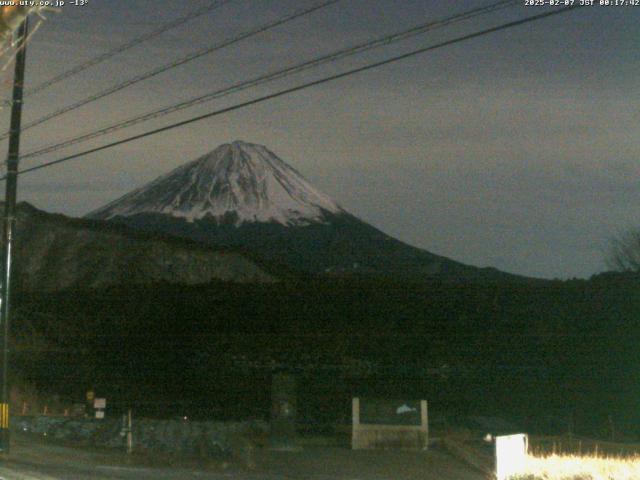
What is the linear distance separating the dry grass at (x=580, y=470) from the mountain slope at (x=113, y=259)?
79633 millimetres

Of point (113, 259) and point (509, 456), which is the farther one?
point (113, 259)

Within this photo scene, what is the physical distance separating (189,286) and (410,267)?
3049 inches

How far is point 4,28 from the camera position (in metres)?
9.32

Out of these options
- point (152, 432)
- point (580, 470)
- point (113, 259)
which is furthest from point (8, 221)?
point (113, 259)

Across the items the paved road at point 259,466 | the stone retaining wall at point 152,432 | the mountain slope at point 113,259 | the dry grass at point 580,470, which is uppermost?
the mountain slope at point 113,259

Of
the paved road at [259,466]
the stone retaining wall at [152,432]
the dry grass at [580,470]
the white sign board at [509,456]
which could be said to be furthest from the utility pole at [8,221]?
the dry grass at [580,470]

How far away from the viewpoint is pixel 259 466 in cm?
1836

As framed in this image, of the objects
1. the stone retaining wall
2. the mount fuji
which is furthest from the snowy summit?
the stone retaining wall

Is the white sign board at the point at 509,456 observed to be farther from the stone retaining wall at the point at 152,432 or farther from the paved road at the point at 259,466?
the stone retaining wall at the point at 152,432

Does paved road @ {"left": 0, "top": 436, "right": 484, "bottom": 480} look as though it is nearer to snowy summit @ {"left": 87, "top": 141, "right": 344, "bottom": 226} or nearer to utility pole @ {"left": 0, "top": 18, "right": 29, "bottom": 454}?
utility pole @ {"left": 0, "top": 18, "right": 29, "bottom": 454}

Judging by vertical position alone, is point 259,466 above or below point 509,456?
below

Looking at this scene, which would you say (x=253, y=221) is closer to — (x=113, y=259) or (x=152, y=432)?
(x=113, y=259)

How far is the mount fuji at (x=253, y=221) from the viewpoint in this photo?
15700 cm

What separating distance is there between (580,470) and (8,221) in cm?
1254
